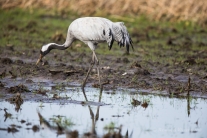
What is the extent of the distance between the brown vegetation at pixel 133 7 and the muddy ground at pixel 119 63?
53cm

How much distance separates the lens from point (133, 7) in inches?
646

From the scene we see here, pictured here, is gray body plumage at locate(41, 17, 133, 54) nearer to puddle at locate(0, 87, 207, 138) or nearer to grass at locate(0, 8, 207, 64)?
puddle at locate(0, 87, 207, 138)

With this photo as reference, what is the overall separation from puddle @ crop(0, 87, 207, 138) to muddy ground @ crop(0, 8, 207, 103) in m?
0.47

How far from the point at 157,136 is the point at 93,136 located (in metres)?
0.78

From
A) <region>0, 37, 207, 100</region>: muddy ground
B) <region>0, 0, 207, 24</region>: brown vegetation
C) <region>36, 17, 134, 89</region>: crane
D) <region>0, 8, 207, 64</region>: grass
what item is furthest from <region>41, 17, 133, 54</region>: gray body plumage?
<region>0, 0, 207, 24</region>: brown vegetation

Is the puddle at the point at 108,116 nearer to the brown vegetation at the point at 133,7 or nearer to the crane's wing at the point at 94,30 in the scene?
the crane's wing at the point at 94,30

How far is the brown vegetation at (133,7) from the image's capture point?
15523mm

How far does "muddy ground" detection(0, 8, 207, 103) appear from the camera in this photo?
9125 millimetres

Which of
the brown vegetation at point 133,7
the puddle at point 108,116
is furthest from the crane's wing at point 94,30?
the brown vegetation at point 133,7

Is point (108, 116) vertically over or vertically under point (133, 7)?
under

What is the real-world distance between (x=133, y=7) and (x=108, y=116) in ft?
31.4

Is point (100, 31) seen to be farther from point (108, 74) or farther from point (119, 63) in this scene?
point (119, 63)

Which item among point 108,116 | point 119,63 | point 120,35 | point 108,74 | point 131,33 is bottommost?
point 108,116

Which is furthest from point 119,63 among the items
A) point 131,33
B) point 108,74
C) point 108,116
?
point 108,116
